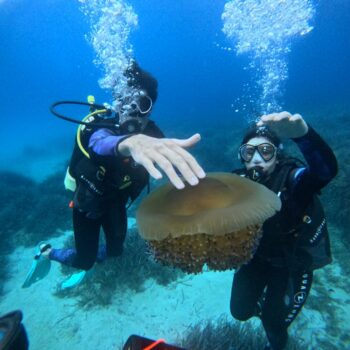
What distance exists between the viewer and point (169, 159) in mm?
1800

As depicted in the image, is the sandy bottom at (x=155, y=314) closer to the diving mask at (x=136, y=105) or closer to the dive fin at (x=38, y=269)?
the dive fin at (x=38, y=269)

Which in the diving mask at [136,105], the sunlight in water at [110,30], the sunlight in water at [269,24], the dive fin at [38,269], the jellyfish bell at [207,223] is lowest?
the jellyfish bell at [207,223]

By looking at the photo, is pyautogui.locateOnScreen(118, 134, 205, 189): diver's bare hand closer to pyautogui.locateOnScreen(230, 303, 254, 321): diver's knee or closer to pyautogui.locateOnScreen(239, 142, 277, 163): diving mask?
pyautogui.locateOnScreen(239, 142, 277, 163): diving mask

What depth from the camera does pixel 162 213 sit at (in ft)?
6.50

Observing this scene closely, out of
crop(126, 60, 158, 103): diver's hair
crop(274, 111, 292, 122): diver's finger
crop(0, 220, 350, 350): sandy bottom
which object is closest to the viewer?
crop(274, 111, 292, 122): diver's finger

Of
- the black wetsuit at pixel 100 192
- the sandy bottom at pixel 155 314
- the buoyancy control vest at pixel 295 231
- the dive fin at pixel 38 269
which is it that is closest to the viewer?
the buoyancy control vest at pixel 295 231

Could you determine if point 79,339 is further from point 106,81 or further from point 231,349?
point 106,81

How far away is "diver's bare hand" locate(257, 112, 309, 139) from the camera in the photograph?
2414mm

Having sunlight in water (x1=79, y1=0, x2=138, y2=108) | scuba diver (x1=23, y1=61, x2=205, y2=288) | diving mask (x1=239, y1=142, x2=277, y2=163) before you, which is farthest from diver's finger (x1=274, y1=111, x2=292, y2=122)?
sunlight in water (x1=79, y1=0, x2=138, y2=108)

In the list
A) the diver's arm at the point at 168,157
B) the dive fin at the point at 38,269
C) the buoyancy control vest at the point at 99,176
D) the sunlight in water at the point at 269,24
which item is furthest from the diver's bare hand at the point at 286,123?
the sunlight in water at the point at 269,24

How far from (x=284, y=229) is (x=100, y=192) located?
269cm

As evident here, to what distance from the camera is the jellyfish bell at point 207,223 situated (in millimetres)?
1726

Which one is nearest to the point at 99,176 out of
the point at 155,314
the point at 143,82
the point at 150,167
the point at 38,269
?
the point at 143,82

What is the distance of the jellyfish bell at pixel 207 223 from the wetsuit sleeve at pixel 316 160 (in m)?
0.97
